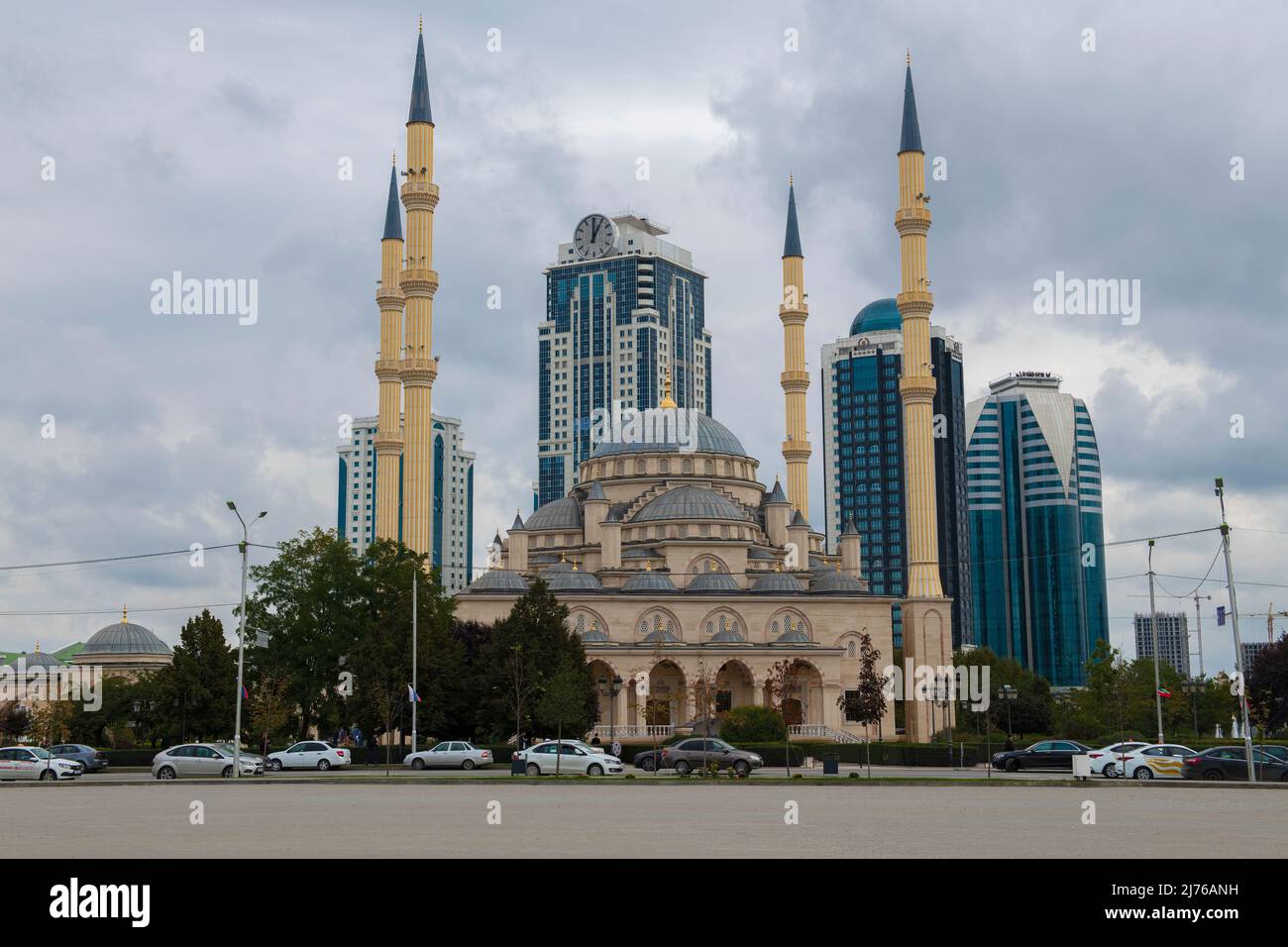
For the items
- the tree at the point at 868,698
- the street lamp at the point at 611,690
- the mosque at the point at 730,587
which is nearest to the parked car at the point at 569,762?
the tree at the point at 868,698

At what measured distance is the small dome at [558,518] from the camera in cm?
8706

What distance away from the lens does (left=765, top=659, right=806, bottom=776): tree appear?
59325 mm

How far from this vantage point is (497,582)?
7556cm

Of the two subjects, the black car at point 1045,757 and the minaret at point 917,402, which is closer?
the black car at point 1045,757

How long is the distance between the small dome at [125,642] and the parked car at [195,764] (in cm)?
5793

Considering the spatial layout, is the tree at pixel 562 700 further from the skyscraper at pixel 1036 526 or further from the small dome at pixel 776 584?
the skyscraper at pixel 1036 526

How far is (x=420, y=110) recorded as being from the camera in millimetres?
74750

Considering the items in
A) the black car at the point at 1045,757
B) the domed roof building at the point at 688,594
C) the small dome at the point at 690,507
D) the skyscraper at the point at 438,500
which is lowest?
the black car at the point at 1045,757

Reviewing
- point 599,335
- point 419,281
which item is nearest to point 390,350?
point 419,281

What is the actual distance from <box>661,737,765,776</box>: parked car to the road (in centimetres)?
681

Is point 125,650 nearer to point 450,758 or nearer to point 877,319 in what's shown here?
point 450,758

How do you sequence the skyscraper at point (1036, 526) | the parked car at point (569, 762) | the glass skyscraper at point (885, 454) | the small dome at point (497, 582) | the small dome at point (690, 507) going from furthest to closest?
the skyscraper at point (1036, 526)
the glass skyscraper at point (885, 454)
the small dome at point (690, 507)
the small dome at point (497, 582)
the parked car at point (569, 762)

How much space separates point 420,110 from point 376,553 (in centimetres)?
2540

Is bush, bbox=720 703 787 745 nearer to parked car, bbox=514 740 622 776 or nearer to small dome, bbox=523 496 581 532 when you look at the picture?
parked car, bbox=514 740 622 776
